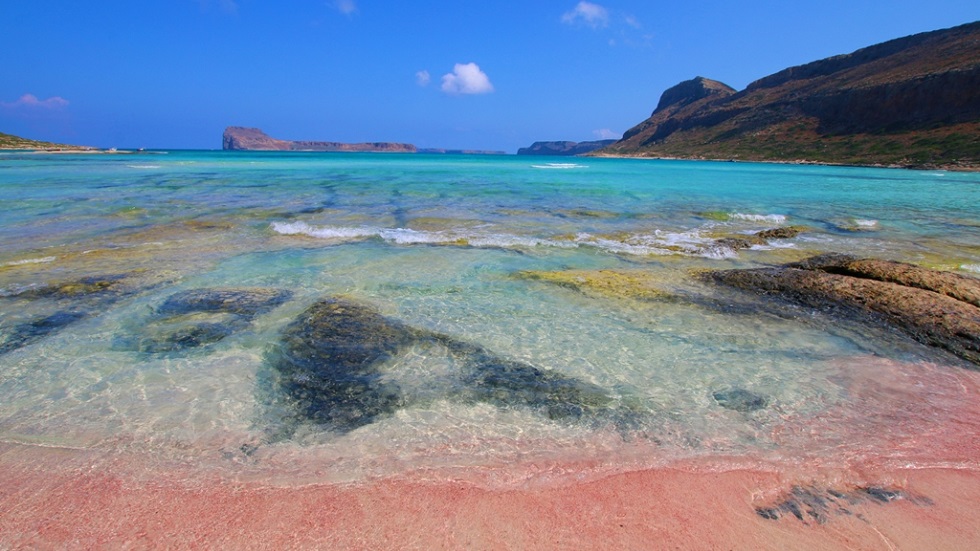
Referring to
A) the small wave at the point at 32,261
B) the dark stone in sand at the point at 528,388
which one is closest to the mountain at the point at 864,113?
the dark stone in sand at the point at 528,388

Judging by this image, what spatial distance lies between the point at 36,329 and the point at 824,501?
374 inches

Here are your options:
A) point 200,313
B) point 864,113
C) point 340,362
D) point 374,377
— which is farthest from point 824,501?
point 864,113

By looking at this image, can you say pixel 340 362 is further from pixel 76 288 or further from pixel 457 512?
pixel 76 288

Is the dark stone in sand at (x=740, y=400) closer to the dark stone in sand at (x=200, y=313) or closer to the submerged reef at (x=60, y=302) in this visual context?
the dark stone in sand at (x=200, y=313)

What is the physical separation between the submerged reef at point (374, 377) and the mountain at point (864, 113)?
259 feet

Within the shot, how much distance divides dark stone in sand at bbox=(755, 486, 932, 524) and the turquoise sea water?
0.43m

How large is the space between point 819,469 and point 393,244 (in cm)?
1072

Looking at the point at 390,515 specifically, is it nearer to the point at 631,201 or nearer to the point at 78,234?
the point at 78,234

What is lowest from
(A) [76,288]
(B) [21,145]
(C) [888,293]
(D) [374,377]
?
(D) [374,377]

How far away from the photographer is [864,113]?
8975cm

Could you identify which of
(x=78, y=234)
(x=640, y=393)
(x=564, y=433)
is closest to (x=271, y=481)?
(x=564, y=433)

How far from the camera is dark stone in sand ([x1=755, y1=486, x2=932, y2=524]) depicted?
3691mm

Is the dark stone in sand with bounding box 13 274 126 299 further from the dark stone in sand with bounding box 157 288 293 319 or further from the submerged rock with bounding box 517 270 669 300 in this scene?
the submerged rock with bounding box 517 270 669 300

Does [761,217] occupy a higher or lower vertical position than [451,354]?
higher
